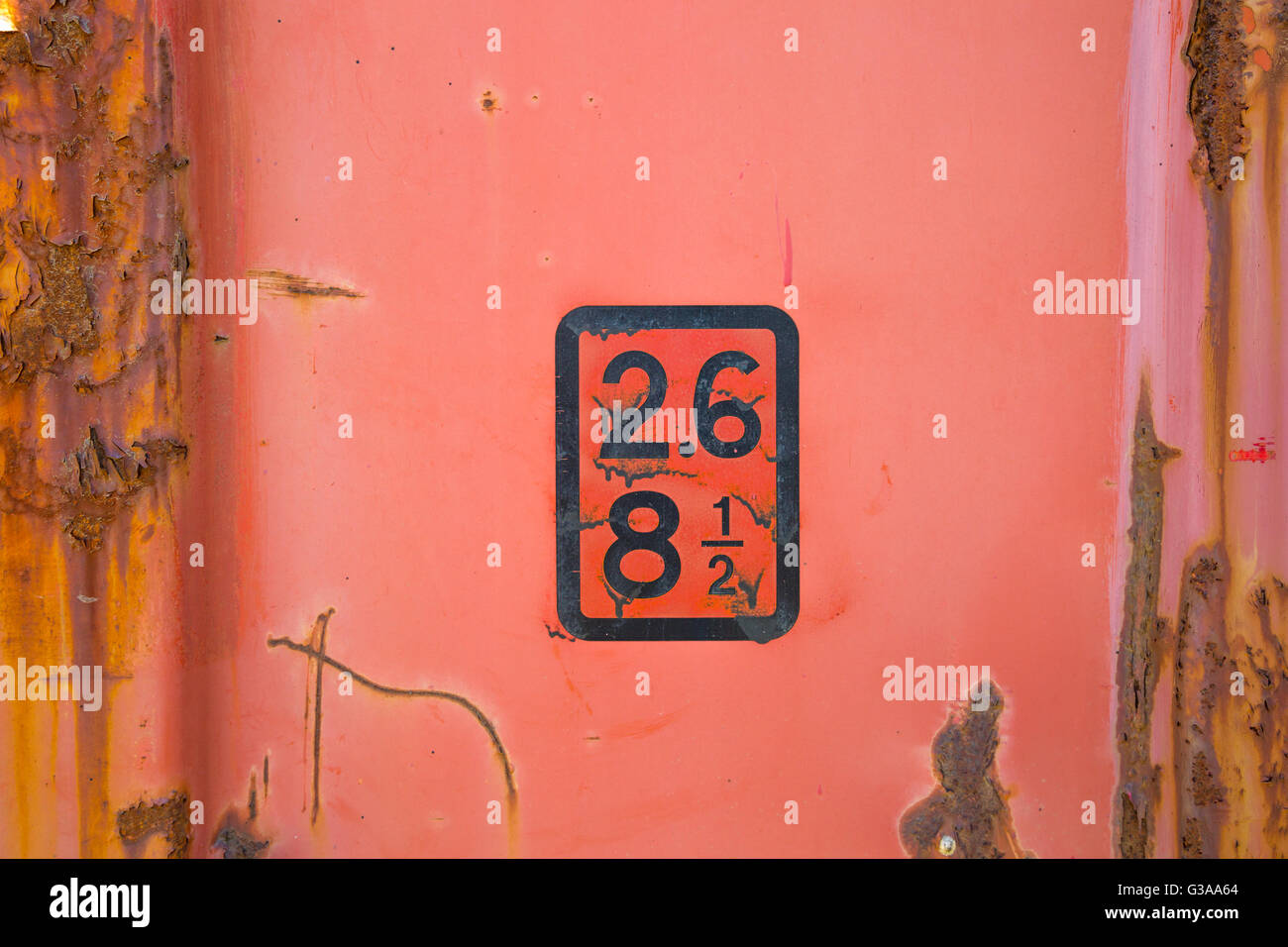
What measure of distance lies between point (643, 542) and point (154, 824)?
3.13ft

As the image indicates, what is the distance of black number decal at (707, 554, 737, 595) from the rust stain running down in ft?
1.54

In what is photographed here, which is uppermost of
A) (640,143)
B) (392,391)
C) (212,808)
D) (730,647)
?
(640,143)

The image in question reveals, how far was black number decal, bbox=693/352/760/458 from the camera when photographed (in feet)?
3.90

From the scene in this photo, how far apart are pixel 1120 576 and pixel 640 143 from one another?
115 centimetres

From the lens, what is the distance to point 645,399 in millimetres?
1195

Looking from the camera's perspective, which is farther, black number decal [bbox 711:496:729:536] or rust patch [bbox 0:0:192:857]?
black number decal [bbox 711:496:729:536]

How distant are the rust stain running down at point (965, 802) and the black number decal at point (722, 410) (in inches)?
24.6

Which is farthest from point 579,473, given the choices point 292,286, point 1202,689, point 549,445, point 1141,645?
point 1202,689

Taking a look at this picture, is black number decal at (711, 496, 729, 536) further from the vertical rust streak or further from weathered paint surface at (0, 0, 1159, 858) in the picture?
the vertical rust streak

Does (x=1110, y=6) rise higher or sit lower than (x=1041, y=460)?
higher

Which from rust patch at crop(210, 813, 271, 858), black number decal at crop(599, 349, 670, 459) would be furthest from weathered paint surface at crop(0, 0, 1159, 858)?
black number decal at crop(599, 349, 670, 459)
